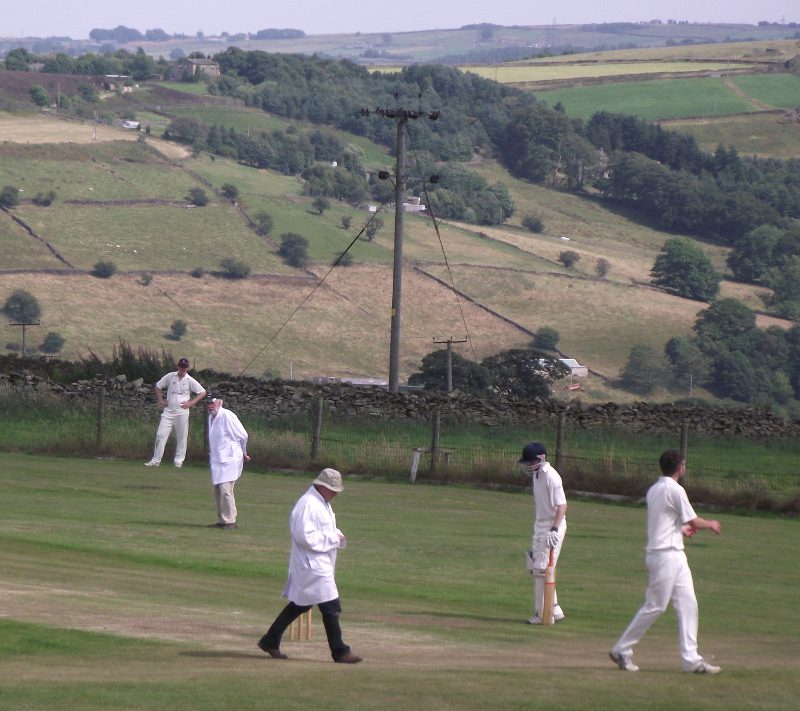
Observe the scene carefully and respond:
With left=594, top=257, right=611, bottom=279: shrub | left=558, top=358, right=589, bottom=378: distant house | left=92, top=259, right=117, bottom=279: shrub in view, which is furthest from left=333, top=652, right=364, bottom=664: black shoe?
left=594, top=257, right=611, bottom=279: shrub

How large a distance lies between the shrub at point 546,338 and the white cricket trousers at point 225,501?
98.2 meters

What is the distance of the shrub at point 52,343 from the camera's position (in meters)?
106

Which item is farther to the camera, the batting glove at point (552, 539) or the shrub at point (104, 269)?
the shrub at point (104, 269)

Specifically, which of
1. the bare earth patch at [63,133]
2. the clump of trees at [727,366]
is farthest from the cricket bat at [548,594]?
the bare earth patch at [63,133]

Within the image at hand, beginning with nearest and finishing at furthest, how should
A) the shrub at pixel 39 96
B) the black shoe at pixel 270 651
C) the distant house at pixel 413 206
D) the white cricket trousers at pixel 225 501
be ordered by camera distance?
the black shoe at pixel 270 651
the white cricket trousers at pixel 225 501
the distant house at pixel 413 206
the shrub at pixel 39 96

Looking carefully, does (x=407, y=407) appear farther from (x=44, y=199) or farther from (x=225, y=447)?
(x=44, y=199)

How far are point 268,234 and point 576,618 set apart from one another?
12452 centimetres

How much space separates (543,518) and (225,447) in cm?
672

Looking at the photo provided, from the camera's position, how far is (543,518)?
16.3 metres

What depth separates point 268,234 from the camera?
5507 inches

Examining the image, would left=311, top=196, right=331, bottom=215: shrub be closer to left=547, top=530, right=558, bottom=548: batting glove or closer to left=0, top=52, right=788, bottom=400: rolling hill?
left=0, top=52, right=788, bottom=400: rolling hill

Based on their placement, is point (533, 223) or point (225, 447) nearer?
point (225, 447)

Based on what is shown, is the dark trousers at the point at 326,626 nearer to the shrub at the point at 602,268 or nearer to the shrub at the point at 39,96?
the shrub at the point at 602,268

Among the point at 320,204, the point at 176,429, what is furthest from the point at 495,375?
the point at 320,204
